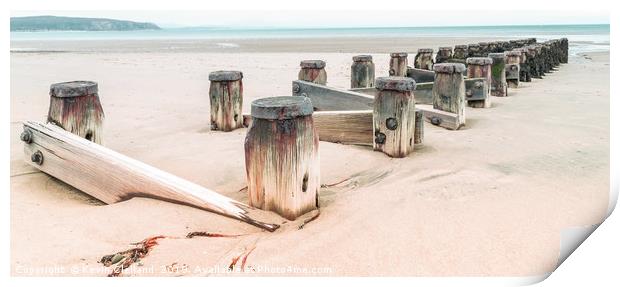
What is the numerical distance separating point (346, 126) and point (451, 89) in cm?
162

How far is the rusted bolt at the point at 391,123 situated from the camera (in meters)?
4.12

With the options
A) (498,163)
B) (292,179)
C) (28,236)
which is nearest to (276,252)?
(292,179)

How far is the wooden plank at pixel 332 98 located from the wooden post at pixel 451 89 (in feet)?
2.88

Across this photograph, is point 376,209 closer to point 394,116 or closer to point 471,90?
point 394,116

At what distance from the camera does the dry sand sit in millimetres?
2426

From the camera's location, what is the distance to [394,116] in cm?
411

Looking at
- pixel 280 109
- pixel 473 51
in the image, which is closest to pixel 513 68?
pixel 473 51

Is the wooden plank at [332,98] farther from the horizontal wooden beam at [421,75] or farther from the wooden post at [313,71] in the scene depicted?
the horizontal wooden beam at [421,75]

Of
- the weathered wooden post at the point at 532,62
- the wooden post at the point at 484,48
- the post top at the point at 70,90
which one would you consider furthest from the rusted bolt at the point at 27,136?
the wooden post at the point at 484,48

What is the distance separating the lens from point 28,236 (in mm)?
2674

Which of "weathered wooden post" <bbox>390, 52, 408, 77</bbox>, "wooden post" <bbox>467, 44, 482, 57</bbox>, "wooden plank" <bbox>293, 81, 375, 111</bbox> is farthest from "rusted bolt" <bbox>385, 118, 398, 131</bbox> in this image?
"wooden post" <bbox>467, 44, 482, 57</bbox>

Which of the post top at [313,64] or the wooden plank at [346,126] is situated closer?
the wooden plank at [346,126]

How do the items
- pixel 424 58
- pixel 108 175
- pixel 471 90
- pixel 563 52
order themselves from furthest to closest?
1. pixel 563 52
2. pixel 424 58
3. pixel 471 90
4. pixel 108 175

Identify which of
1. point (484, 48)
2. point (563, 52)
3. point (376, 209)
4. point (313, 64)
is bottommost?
point (376, 209)
